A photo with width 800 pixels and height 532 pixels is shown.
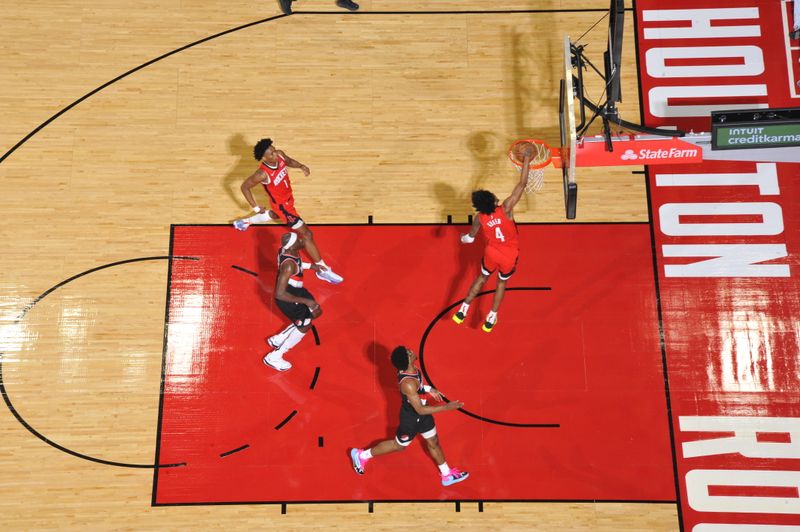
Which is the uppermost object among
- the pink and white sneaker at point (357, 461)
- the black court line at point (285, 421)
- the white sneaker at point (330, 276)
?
the white sneaker at point (330, 276)

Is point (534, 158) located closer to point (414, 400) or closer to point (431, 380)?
point (431, 380)

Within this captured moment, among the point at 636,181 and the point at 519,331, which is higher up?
the point at 636,181

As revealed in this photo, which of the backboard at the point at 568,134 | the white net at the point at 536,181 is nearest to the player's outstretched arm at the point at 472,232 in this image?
the backboard at the point at 568,134

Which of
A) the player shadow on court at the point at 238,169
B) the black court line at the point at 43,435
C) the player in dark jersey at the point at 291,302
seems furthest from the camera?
the player shadow on court at the point at 238,169

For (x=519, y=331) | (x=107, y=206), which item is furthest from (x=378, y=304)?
(x=107, y=206)

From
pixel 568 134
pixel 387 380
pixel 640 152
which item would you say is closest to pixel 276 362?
pixel 387 380

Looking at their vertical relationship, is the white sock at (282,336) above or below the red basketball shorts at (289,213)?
below

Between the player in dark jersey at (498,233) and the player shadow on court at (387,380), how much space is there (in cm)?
147

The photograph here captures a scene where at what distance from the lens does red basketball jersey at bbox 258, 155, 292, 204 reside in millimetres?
8008

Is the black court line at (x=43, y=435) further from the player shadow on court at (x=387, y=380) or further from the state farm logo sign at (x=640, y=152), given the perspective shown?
the state farm logo sign at (x=640, y=152)

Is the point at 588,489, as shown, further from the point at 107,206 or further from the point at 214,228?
the point at 107,206

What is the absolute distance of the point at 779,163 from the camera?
9180 mm

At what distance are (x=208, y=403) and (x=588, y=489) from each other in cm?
489

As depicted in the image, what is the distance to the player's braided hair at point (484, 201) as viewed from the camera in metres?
7.42
